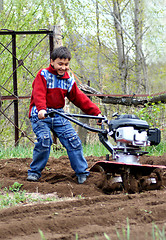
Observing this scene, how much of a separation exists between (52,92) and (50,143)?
2.16 ft

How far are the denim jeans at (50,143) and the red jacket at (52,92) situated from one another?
0.20m

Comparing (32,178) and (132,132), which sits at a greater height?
(132,132)

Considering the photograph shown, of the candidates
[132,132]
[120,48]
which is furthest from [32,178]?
[120,48]

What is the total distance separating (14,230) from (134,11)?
1300cm

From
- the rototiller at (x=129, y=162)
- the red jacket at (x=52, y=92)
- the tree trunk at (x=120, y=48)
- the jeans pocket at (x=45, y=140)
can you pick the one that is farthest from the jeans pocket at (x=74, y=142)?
the tree trunk at (x=120, y=48)

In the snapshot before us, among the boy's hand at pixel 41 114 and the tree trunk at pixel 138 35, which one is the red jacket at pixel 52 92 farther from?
the tree trunk at pixel 138 35

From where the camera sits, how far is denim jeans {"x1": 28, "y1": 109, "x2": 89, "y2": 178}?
457 cm

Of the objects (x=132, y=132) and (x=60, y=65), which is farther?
(x=60, y=65)

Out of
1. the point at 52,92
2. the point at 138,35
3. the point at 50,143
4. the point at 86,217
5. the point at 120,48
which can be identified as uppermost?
the point at 138,35

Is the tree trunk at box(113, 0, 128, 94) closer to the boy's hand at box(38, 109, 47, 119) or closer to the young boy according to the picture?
the young boy

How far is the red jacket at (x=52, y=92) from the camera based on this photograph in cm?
445

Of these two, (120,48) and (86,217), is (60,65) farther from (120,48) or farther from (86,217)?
(120,48)

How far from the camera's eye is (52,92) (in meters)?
4.64

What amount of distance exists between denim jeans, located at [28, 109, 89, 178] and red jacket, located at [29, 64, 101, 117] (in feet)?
0.65
